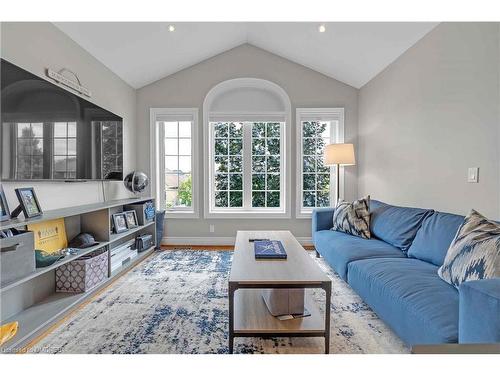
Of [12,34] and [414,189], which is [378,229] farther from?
[12,34]

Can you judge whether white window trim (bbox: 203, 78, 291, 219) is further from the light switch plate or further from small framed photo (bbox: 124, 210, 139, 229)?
the light switch plate

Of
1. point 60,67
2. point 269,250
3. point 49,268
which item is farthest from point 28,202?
point 269,250

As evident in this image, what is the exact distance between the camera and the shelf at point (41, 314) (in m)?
1.67

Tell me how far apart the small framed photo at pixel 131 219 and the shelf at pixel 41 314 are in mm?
865

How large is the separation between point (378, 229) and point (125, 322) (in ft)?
7.88

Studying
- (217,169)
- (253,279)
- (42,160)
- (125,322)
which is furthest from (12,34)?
(217,169)

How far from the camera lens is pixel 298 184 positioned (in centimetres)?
419

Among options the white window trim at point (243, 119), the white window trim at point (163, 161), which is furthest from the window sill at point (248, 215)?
the white window trim at point (163, 161)

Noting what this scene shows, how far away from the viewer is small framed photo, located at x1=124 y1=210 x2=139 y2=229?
3.22 metres

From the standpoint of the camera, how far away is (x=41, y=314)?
6.39 ft

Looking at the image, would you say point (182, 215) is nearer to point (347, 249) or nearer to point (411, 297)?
point (347, 249)

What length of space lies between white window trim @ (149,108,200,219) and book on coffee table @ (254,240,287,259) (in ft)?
6.96

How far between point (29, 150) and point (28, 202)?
370 mm

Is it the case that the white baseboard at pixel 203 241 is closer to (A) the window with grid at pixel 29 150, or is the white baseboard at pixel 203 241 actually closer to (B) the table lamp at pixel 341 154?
(B) the table lamp at pixel 341 154
